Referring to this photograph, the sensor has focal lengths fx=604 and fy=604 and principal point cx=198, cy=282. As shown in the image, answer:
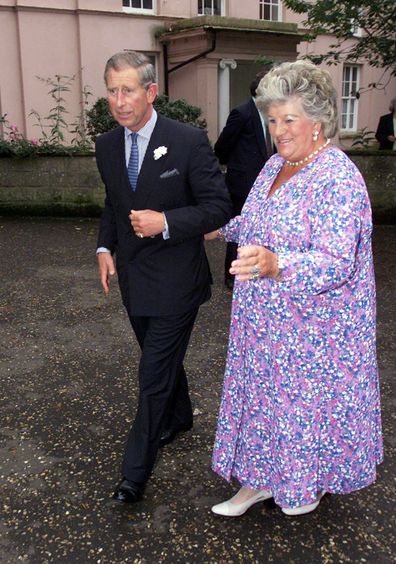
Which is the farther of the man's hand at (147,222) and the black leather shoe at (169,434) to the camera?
the black leather shoe at (169,434)

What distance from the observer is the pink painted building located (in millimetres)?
14414

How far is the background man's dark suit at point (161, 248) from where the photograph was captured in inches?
110

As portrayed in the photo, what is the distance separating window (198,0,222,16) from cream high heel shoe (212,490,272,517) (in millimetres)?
16126

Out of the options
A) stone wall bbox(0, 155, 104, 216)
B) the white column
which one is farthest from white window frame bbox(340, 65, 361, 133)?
stone wall bbox(0, 155, 104, 216)

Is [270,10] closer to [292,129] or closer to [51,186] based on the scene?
[51,186]

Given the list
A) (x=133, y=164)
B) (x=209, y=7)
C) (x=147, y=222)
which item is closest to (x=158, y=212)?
(x=147, y=222)

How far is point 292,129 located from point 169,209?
0.76 meters

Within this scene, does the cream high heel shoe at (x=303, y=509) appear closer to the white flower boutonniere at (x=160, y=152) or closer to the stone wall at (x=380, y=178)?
the white flower boutonniere at (x=160, y=152)

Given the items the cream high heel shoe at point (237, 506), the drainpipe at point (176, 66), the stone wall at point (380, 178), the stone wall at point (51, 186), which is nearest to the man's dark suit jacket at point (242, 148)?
the cream high heel shoe at point (237, 506)

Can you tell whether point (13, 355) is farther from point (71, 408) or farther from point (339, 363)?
point (339, 363)

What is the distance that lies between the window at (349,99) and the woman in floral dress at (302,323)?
18636 mm

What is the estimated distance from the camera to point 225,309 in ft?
19.1

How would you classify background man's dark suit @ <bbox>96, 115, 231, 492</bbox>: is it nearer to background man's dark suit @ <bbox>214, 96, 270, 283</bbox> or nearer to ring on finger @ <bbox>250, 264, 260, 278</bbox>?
ring on finger @ <bbox>250, 264, 260, 278</bbox>

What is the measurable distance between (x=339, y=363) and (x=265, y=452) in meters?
0.56
